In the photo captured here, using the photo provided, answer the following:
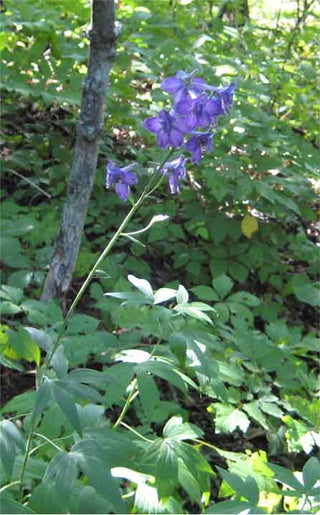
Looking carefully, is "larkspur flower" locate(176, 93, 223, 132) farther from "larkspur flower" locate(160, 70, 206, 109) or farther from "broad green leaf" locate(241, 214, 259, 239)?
"broad green leaf" locate(241, 214, 259, 239)

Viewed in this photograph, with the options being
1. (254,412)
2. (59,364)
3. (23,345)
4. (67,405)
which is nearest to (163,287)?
(254,412)

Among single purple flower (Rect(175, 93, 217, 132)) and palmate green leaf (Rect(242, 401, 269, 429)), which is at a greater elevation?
single purple flower (Rect(175, 93, 217, 132))

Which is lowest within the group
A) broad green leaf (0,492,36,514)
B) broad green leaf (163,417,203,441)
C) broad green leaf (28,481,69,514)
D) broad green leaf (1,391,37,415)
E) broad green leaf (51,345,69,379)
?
broad green leaf (1,391,37,415)

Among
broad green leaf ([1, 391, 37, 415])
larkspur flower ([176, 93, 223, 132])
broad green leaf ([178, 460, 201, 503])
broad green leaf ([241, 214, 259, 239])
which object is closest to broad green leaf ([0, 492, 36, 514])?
broad green leaf ([178, 460, 201, 503])

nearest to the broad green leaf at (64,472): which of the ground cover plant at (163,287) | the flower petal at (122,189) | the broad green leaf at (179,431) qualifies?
the ground cover plant at (163,287)

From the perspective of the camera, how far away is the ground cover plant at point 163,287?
4.67 ft

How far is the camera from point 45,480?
4.18 feet

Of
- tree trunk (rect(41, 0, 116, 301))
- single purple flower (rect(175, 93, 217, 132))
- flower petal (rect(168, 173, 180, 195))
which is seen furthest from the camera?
tree trunk (rect(41, 0, 116, 301))

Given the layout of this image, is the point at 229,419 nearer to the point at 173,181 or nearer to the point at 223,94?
the point at 173,181

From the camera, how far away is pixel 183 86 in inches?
55.9

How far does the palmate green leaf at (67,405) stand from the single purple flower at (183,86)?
0.72m

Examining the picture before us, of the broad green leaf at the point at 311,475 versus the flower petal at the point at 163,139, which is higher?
the flower petal at the point at 163,139

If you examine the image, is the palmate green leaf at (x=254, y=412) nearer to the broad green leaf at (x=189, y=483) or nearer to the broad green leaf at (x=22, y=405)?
the broad green leaf at (x=189, y=483)

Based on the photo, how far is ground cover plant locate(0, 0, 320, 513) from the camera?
56.0 inches
